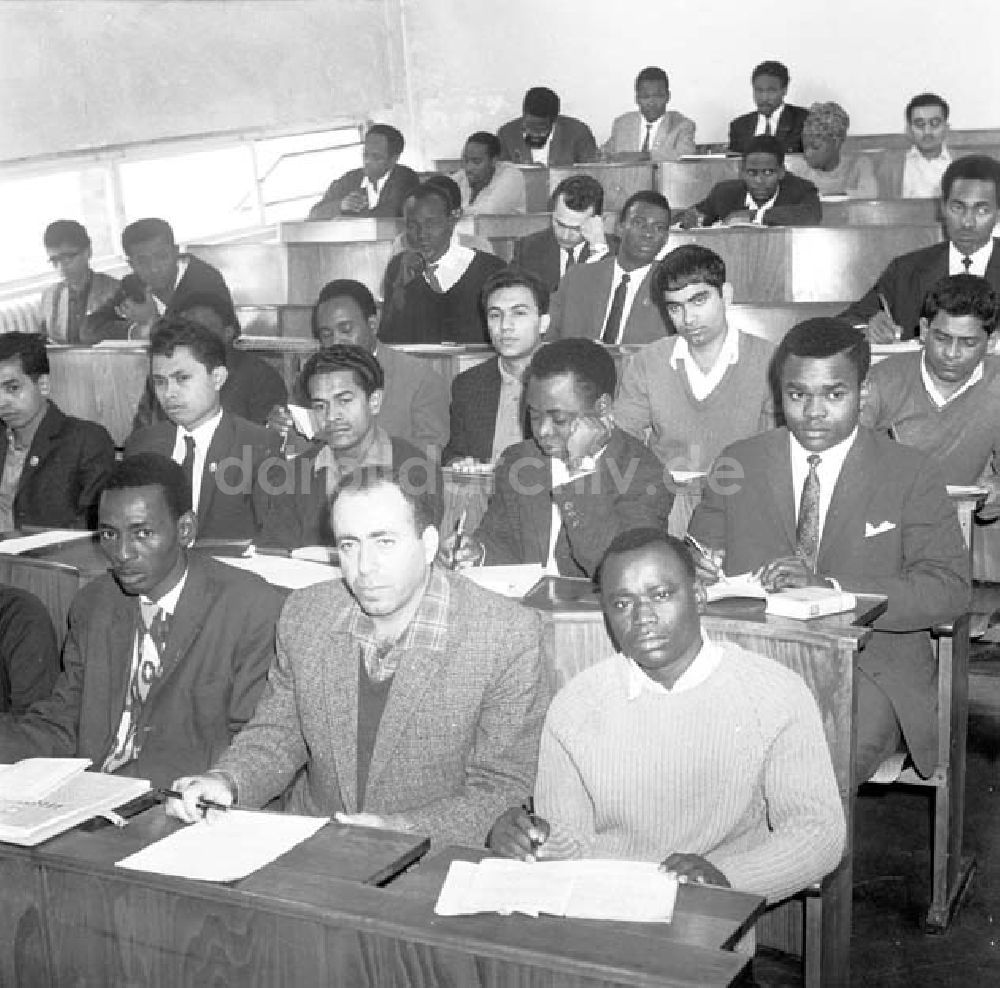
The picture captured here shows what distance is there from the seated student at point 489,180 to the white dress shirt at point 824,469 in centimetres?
487

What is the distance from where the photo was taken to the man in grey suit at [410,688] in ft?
7.47

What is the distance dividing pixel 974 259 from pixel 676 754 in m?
3.13

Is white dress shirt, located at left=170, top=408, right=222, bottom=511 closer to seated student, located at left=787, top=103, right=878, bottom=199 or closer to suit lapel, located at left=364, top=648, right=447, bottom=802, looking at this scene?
suit lapel, located at left=364, top=648, right=447, bottom=802

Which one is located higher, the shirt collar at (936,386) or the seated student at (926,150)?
the seated student at (926,150)

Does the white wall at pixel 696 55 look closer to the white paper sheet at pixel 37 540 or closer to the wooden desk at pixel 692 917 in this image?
the white paper sheet at pixel 37 540

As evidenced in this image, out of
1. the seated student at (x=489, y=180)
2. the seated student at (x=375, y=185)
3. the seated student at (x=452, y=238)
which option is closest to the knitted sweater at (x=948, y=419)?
the seated student at (x=452, y=238)

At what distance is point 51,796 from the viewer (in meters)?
2.09

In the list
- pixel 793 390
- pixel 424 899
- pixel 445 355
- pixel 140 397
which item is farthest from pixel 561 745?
pixel 140 397

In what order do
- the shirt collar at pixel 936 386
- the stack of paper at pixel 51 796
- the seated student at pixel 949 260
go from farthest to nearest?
the seated student at pixel 949 260 < the shirt collar at pixel 936 386 < the stack of paper at pixel 51 796

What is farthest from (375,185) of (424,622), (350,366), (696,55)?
(424,622)

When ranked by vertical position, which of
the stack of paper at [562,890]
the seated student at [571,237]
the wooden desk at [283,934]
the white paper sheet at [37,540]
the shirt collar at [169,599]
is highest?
the seated student at [571,237]

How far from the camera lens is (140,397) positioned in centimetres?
530

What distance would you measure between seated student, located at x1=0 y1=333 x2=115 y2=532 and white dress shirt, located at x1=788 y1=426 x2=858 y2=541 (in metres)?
2.05

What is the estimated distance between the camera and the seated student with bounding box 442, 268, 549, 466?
4199 mm
